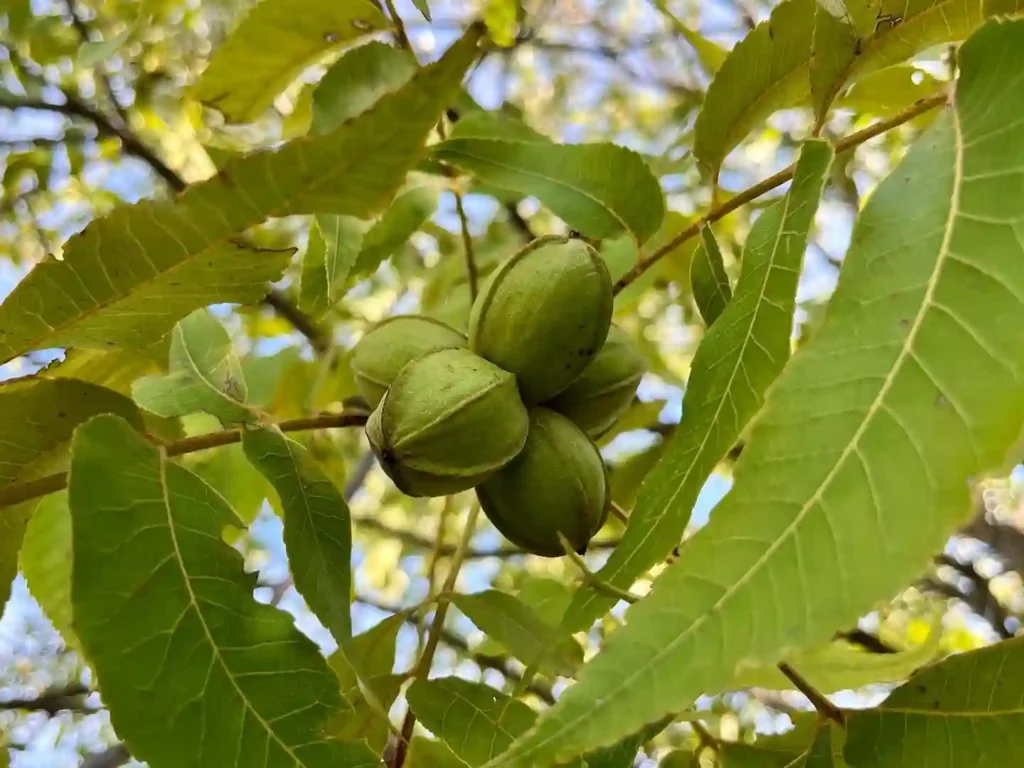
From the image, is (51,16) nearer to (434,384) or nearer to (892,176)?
(434,384)

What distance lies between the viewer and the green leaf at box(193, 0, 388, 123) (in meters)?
1.41

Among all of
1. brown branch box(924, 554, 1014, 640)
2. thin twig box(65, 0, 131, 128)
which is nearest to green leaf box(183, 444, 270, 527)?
thin twig box(65, 0, 131, 128)

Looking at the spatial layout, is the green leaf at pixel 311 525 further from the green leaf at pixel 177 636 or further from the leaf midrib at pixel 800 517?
the leaf midrib at pixel 800 517

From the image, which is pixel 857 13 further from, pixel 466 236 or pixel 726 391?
pixel 466 236

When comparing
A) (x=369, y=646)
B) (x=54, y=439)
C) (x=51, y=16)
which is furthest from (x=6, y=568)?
(x=51, y=16)

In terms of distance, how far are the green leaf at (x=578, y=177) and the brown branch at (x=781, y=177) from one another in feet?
0.22

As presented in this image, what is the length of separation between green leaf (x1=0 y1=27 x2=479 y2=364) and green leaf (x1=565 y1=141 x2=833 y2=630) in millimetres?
350

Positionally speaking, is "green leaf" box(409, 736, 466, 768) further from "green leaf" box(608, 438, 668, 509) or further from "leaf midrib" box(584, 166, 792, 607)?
"green leaf" box(608, 438, 668, 509)

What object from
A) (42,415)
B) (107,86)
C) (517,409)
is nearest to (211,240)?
(42,415)

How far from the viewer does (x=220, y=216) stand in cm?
85

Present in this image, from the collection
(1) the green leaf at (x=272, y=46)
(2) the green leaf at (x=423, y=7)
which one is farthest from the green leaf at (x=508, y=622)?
(1) the green leaf at (x=272, y=46)

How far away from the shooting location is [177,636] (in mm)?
873

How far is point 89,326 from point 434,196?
72 cm

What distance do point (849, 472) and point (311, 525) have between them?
0.64 metres
